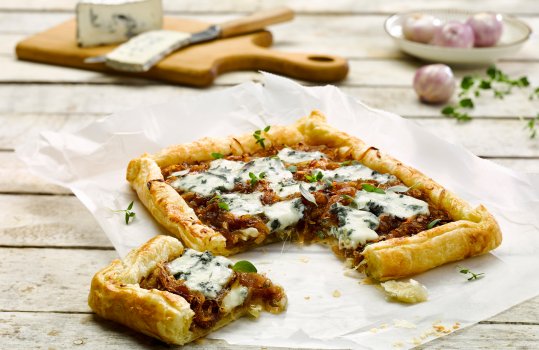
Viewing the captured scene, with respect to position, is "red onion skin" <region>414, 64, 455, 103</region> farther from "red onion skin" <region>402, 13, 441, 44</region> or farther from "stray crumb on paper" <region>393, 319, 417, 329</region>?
"stray crumb on paper" <region>393, 319, 417, 329</region>

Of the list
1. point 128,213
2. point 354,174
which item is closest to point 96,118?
point 128,213

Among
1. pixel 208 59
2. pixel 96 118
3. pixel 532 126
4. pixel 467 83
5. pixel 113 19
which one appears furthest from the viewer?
pixel 113 19

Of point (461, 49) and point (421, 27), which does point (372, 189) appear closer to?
point (461, 49)

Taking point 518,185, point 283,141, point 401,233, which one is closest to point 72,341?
point 401,233

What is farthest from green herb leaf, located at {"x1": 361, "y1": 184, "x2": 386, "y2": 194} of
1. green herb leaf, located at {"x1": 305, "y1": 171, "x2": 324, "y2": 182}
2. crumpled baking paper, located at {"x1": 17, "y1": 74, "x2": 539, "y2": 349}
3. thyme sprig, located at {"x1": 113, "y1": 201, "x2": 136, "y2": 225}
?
thyme sprig, located at {"x1": 113, "y1": 201, "x2": 136, "y2": 225}

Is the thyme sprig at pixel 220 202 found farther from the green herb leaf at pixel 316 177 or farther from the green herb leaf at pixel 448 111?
the green herb leaf at pixel 448 111

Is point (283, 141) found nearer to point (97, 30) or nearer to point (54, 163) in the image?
point (54, 163)

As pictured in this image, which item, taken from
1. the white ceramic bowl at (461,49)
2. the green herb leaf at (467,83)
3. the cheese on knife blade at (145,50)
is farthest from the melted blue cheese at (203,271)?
the white ceramic bowl at (461,49)
